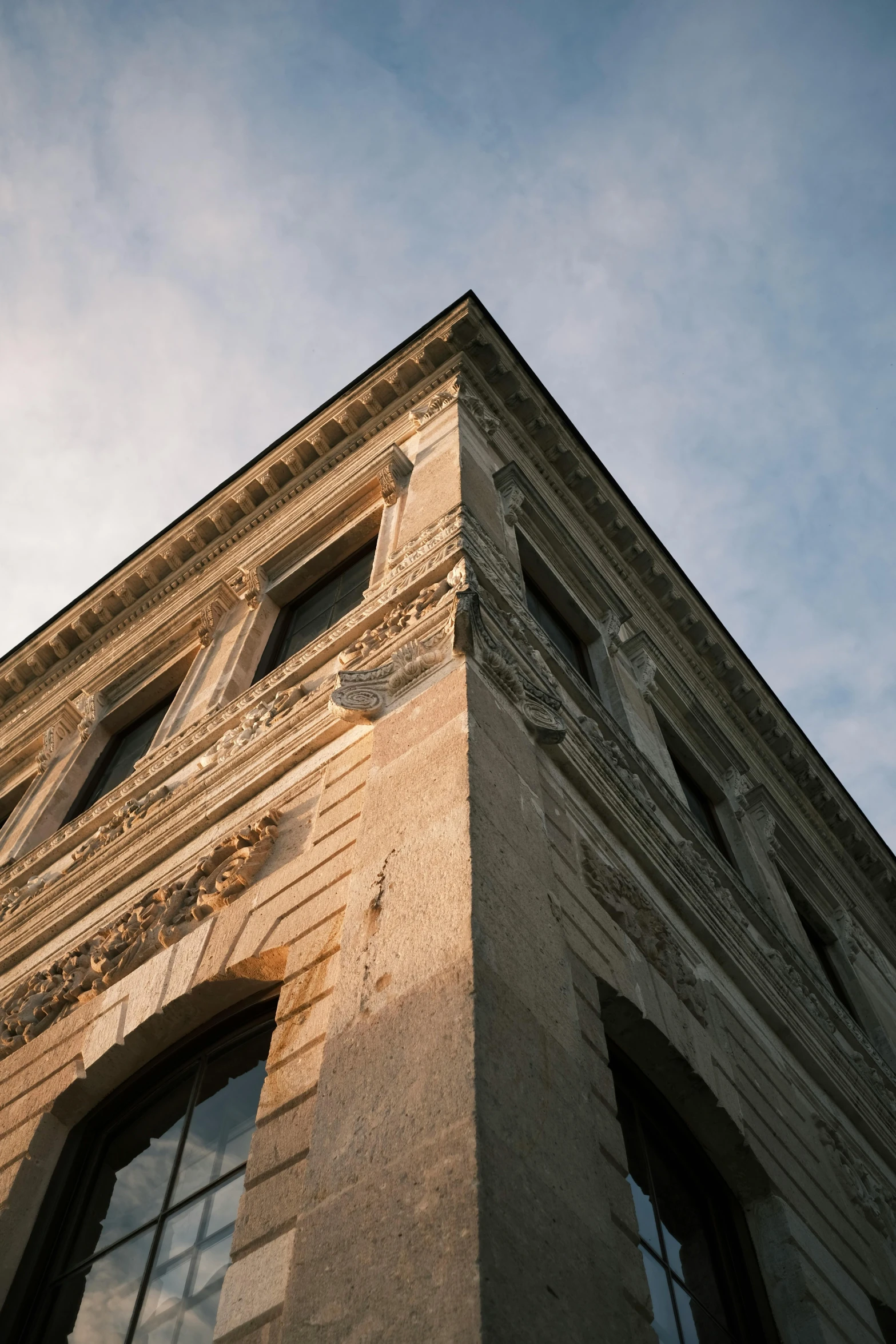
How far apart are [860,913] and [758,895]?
5488mm

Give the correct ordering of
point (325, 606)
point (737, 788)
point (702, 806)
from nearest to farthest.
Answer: point (325, 606) < point (702, 806) < point (737, 788)

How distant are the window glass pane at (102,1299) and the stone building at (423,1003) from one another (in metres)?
0.02

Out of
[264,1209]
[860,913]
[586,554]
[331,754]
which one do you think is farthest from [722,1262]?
[860,913]

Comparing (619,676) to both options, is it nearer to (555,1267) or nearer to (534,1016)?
(534,1016)

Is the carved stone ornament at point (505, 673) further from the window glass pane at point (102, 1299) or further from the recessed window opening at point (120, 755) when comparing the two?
the recessed window opening at point (120, 755)

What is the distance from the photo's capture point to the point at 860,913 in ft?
51.8

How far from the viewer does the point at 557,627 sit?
456 inches

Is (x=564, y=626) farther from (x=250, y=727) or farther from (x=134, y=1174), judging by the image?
(x=134, y=1174)

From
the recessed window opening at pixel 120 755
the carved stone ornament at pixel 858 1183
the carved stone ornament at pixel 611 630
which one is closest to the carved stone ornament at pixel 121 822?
the recessed window opening at pixel 120 755

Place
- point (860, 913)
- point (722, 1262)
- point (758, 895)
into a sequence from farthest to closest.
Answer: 1. point (860, 913)
2. point (758, 895)
3. point (722, 1262)

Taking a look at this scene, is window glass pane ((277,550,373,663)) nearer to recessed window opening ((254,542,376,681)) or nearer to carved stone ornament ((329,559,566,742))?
recessed window opening ((254,542,376,681))

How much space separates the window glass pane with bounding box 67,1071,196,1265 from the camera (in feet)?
16.3

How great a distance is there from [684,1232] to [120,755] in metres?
8.46

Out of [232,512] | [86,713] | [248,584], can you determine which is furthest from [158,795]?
[232,512]
